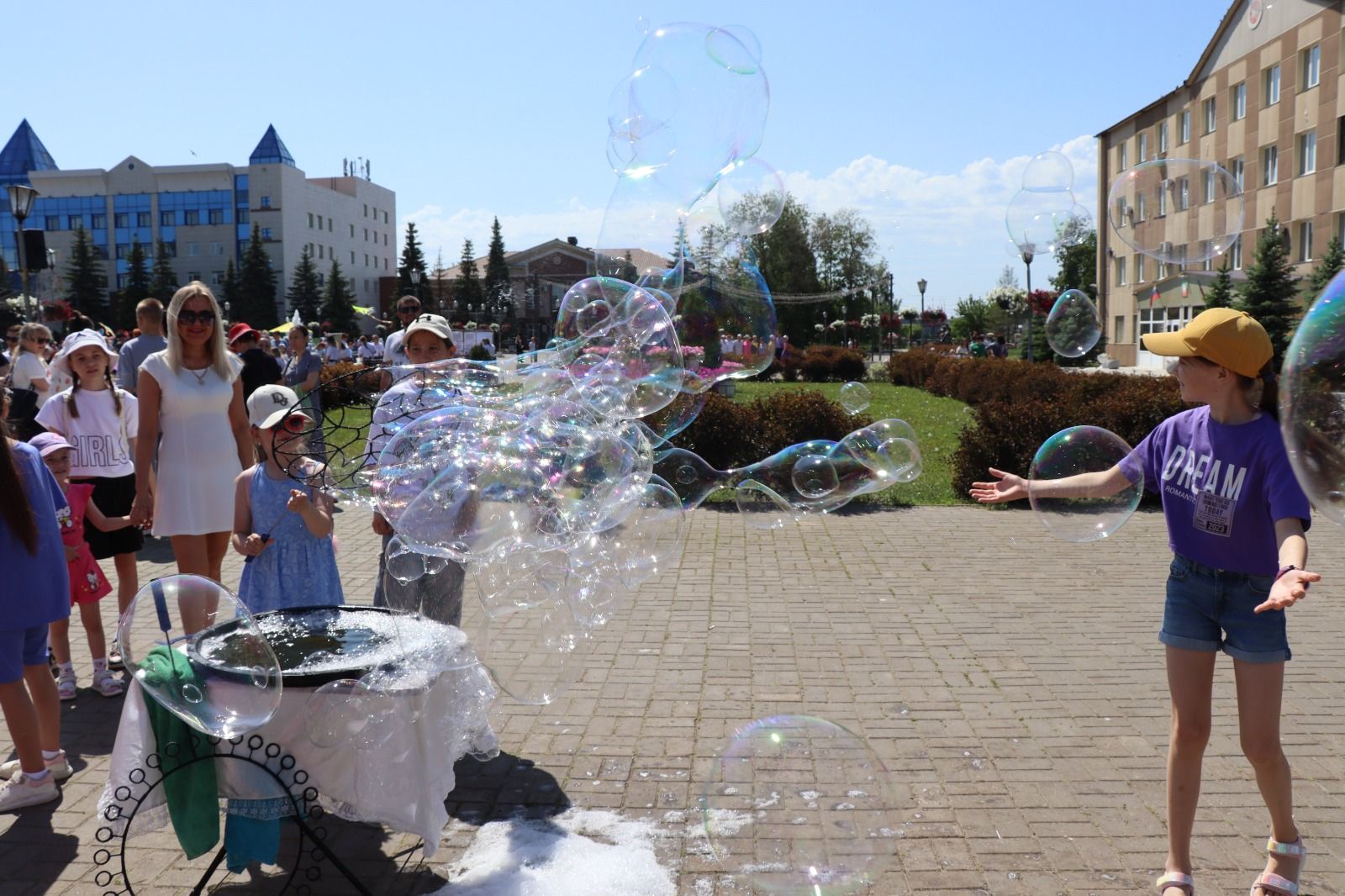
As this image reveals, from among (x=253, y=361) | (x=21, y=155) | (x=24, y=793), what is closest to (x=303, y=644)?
(x=24, y=793)

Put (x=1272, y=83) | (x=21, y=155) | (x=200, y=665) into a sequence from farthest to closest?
(x=21, y=155)
(x=1272, y=83)
(x=200, y=665)

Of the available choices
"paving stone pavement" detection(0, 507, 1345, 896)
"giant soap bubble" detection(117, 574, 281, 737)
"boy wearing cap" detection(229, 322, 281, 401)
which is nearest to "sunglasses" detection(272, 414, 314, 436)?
"giant soap bubble" detection(117, 574, 281, 737)

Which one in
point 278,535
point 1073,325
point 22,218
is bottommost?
point 278,535

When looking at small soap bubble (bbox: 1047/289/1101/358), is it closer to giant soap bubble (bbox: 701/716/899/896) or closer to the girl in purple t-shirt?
the girl in purple t-shirt

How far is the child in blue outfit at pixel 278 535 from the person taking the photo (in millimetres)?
3975

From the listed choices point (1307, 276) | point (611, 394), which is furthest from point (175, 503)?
point (1307, 276)

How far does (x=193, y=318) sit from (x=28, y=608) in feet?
5.62

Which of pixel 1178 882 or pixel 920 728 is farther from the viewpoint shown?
pixel 920 728

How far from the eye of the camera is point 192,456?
5078 mm

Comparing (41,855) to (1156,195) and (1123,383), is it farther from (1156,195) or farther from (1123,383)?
(1123,383)

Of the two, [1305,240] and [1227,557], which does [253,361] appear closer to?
[1227,557]

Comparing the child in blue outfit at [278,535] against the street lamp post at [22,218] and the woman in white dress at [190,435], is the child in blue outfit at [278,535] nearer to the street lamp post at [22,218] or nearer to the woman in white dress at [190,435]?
the woman in white dress at [190,435]

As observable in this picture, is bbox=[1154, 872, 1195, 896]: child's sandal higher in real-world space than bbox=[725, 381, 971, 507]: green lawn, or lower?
lower

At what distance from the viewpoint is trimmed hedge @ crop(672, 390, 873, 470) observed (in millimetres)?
12070
